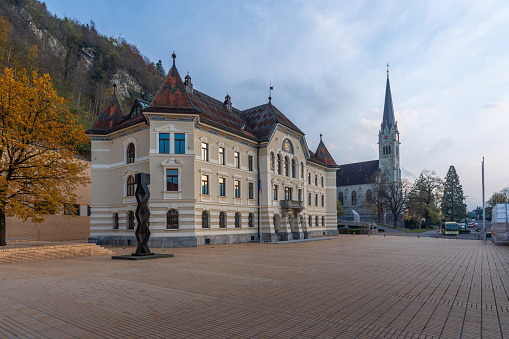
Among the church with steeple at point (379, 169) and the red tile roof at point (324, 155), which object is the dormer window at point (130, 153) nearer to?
the red tile roof at point (324, 155)

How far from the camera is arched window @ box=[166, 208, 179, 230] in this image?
1161 inches

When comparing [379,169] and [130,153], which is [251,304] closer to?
[130,153]

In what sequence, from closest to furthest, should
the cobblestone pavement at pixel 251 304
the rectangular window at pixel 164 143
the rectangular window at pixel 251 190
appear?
the cobblestone pavement at pixel 251 304
the rectangular window at pixel 164 143
the rectangular window at pixel 251 190

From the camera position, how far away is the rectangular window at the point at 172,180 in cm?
2988

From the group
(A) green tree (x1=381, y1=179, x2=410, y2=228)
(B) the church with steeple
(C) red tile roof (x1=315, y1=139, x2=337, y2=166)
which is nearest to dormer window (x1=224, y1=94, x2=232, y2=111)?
(C) red tile roof (x1=315, y1=139, x2=337, y2=166)

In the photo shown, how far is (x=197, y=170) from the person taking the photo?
31.3m

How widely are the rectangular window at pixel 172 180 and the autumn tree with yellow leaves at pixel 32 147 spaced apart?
906 cm

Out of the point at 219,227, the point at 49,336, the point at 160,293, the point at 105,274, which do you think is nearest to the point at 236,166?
the point at 219,227

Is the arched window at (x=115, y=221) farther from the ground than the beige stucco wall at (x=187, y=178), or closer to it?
closer to it

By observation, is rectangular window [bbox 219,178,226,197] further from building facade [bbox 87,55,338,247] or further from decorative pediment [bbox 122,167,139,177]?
decorative pediment [bbox 122,167,139,177]

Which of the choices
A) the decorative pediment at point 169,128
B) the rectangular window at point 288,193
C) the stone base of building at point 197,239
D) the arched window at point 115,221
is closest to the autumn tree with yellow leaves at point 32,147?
the decorative pediment at point 169,128

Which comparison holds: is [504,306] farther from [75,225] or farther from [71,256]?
[75,225]

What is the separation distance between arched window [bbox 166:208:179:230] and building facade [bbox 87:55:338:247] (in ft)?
0.27

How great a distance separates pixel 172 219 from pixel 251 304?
2238 cm
